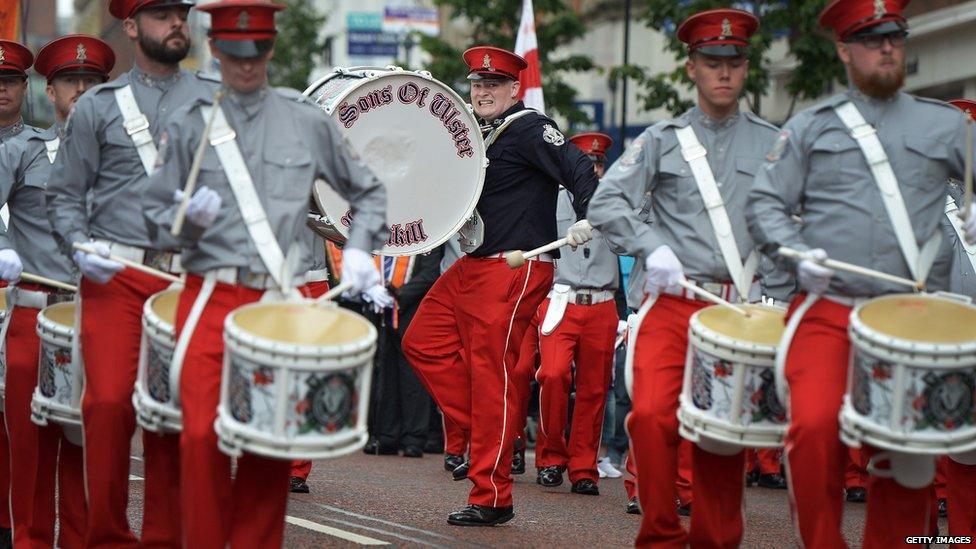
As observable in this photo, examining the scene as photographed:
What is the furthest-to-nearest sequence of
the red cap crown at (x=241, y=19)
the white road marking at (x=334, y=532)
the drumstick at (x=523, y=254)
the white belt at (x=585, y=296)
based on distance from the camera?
1. the white belt at (x=585, y=296)
2. the drumstick at (x=523, y=254)
3. the white road marking at (x=334, y=532)
4. the red cap crown at (x=241, y=19)

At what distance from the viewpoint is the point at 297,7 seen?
38281 millimetres

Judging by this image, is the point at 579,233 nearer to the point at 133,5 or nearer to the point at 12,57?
the point at 133,5

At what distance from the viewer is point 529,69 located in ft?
50.6

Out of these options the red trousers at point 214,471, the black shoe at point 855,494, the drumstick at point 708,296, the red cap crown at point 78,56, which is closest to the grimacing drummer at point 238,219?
the red trousers at point 214,471

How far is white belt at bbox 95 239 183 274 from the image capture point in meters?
7.41

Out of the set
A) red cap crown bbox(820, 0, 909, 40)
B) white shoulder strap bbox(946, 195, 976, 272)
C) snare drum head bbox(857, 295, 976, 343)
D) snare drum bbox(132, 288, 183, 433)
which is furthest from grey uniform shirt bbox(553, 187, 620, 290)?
snare drum head bbox(857, 295, 976, 343)

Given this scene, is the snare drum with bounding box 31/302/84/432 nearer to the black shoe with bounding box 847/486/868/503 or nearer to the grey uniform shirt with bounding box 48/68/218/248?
the grey uniform shirt with bounding box 48/68/218/248

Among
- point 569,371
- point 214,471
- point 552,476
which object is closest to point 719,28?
point 214,471

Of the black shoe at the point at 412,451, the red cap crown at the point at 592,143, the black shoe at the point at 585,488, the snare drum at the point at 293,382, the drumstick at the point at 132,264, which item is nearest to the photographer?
the snare drum at the point at 293,382

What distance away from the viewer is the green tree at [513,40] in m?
24.1

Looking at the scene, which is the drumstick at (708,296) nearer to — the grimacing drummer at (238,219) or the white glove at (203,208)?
the grimacing drummer at (238,219)

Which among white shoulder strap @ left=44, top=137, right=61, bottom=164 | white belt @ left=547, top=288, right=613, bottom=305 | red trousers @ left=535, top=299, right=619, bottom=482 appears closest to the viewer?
white shoulder strap @ left=44, top=137, right=61, bottom=164

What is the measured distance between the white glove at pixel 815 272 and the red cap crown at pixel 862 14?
886 mm

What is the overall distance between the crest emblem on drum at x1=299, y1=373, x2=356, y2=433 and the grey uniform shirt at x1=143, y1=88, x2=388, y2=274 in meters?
0.74
